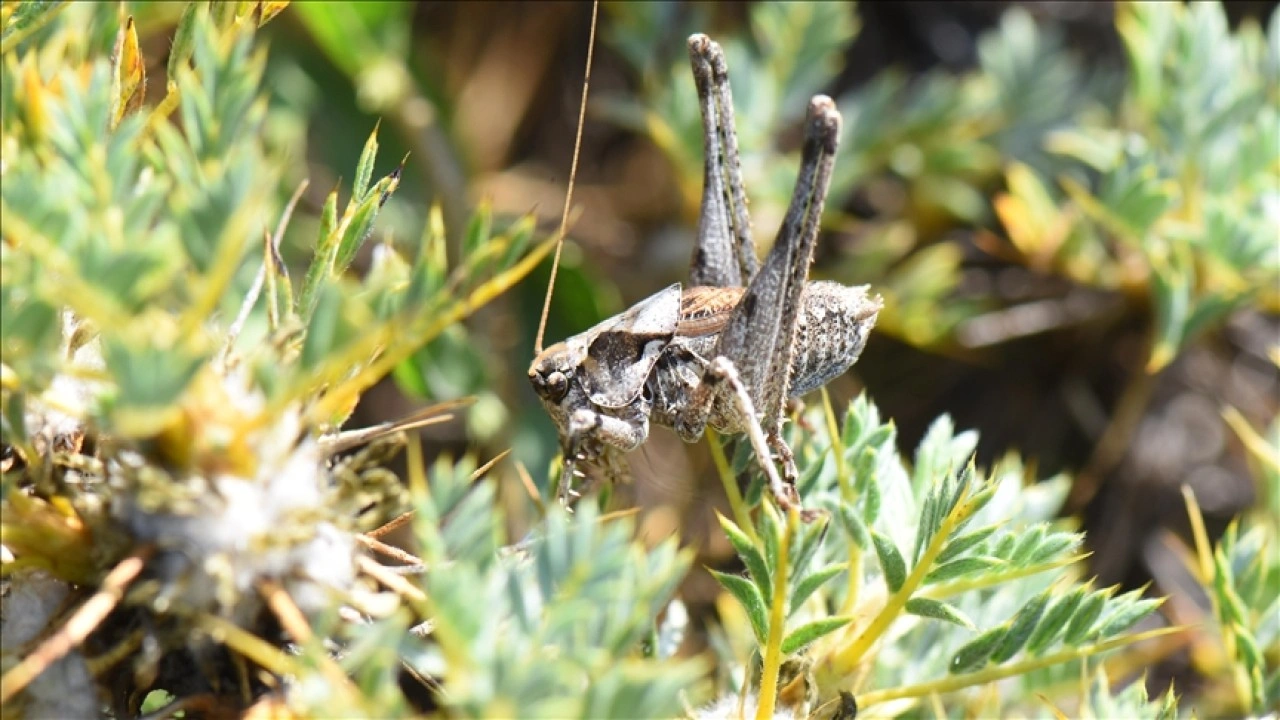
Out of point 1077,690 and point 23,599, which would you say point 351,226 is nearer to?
point 23,599

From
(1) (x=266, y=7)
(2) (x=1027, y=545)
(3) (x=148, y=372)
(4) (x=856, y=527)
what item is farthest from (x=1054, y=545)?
(1) (x=266, y=7)

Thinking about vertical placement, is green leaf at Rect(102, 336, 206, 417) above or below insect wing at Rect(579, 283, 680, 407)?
above

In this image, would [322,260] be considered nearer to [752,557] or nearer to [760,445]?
[752,557]

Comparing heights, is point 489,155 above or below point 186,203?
below

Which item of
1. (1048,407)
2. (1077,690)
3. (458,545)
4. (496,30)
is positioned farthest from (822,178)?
(496,30)

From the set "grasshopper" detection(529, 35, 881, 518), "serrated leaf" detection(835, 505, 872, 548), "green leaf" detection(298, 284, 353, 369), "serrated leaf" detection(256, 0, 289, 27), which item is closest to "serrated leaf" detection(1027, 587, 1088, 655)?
"serrated leaf" detection(835, 505, 872, 548)

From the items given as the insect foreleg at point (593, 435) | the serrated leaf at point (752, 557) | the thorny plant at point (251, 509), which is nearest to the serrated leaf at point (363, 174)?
the thorny plant at point (251, 509)

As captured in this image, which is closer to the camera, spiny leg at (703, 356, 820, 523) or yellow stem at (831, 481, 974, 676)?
yellow stem at (831, 481, 974, 676)

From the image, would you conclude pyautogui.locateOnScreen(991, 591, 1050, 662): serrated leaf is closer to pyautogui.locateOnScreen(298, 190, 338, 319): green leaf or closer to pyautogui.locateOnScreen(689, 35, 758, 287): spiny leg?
pyautogui.locateOnScreen(298, 190, 338, 319): green leaf
